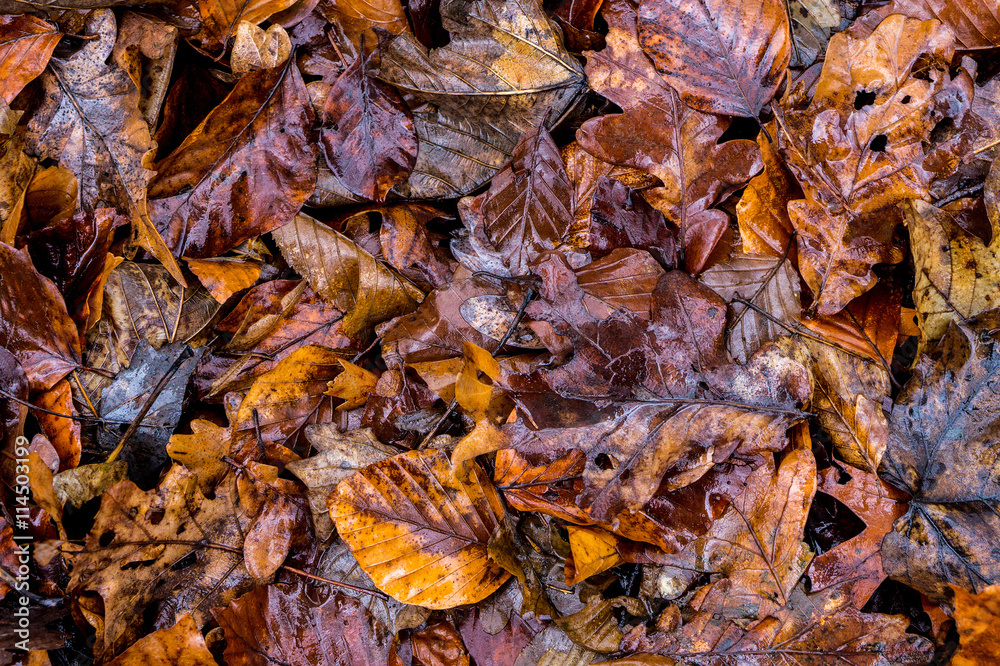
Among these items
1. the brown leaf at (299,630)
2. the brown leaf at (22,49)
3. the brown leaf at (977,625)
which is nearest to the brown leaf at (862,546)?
the brown leaf at (977,625)

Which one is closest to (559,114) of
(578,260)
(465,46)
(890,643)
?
(465,46)

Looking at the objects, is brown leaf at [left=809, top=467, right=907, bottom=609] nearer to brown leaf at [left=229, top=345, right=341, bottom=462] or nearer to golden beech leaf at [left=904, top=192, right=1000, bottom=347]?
golden beech leaf at [left=904, top=192, right=1000, bottom=347]

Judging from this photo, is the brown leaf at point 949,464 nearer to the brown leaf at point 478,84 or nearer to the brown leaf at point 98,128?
the brown leaf at point 478,84

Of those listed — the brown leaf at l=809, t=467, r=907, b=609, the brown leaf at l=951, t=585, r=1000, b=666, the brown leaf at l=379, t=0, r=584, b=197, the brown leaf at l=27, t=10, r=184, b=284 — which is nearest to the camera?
the brown leaf at l=951, t=585, r=1000, b=666

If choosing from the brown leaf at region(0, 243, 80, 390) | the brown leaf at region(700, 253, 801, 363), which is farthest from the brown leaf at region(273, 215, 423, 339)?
the brown leaf at region(700, 253, 801, 363)

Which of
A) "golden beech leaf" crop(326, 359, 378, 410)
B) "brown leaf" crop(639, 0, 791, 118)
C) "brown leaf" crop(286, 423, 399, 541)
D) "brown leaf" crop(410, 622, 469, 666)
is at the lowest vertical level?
"brown leaf" crop(410, 622, 469, 666)
